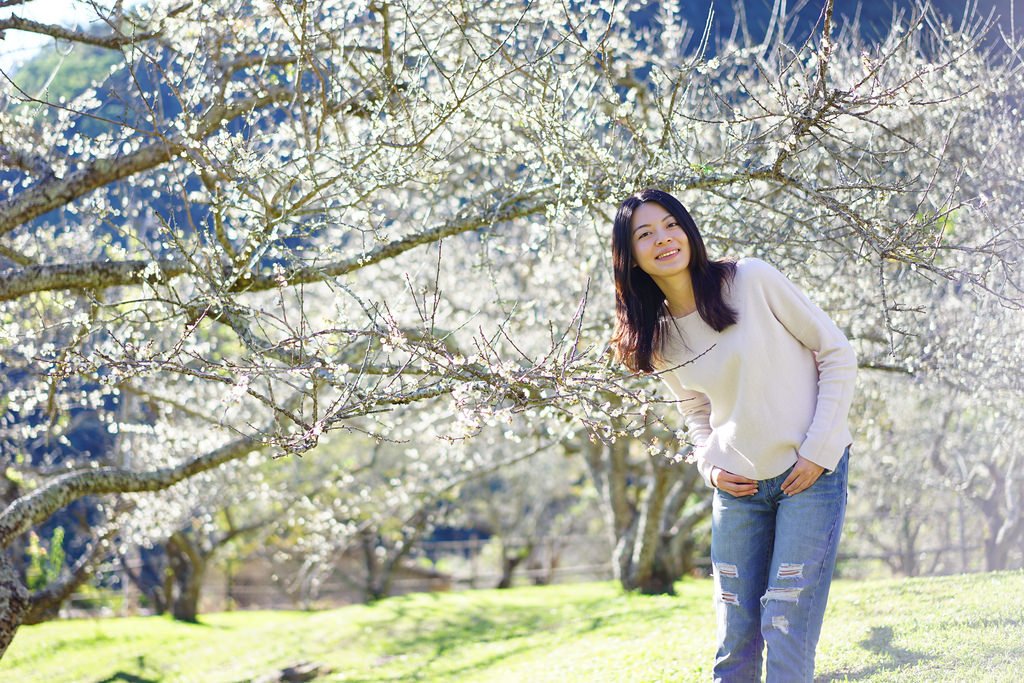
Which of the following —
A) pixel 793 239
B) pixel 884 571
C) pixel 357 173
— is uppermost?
pixel 357 173

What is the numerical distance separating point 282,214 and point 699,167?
1936mm

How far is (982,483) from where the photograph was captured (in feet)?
50.2

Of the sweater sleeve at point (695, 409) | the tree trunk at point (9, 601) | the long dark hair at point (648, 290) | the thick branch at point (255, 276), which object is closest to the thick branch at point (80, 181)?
the thick branch at point (255, 276)

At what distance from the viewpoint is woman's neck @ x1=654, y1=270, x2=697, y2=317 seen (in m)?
2.96

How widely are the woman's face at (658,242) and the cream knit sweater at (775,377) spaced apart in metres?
0.20

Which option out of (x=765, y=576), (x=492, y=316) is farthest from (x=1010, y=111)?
(x=765, y=576)

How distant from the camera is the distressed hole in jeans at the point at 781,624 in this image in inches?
102

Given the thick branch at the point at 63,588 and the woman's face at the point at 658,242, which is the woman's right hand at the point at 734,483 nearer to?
the woman's face at the point at 658,242

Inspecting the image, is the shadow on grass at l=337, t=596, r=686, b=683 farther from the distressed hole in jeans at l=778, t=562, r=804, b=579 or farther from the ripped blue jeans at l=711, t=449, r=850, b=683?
the distressed hole in jeans at l=778, t=562, r=804, b=579

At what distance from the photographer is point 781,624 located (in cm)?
259

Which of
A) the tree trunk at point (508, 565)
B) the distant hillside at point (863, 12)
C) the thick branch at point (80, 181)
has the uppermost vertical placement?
the distant hillside at point (863, 12)

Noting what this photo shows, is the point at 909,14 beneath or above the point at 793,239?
above

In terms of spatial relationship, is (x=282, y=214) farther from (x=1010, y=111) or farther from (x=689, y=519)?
(x=689, y=519)

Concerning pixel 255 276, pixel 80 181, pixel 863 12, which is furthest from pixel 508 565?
pixel 255 276
